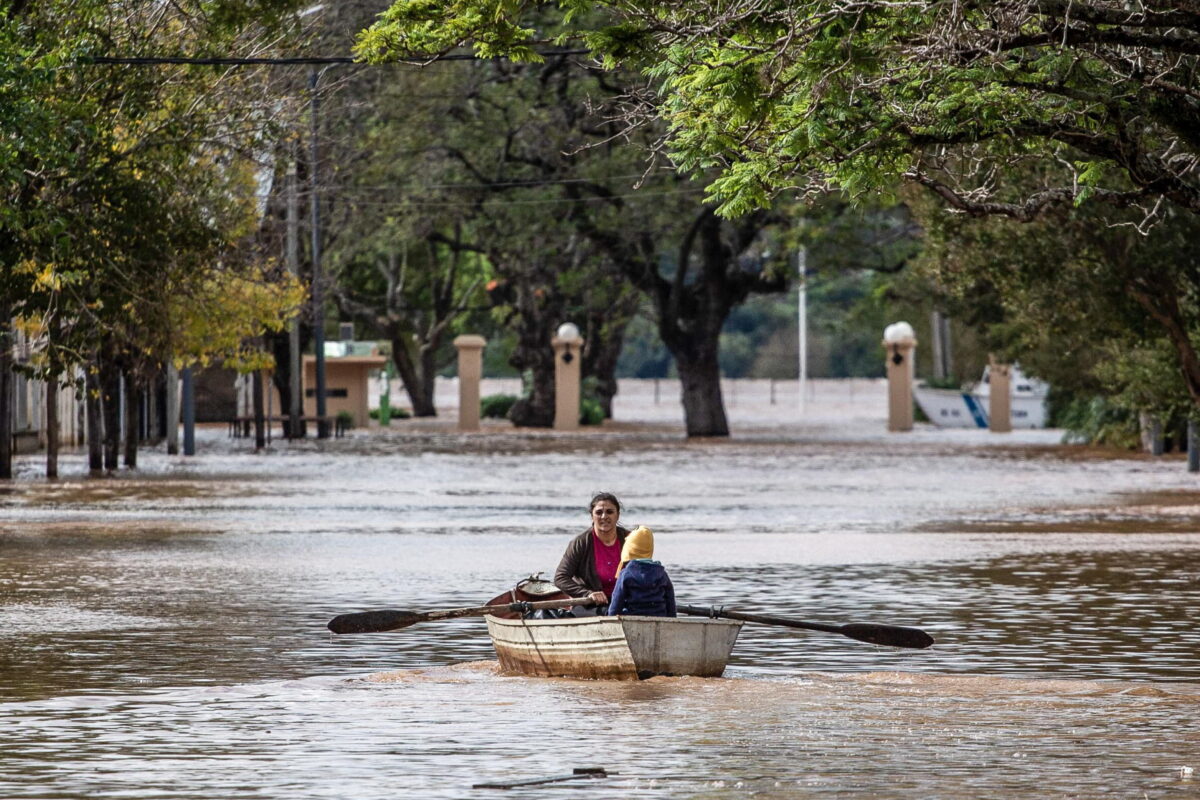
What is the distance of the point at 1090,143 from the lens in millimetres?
17328

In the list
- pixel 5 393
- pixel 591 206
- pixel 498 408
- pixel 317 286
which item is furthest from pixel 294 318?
pixel 498 408

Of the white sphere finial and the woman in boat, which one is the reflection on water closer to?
the woman in boat

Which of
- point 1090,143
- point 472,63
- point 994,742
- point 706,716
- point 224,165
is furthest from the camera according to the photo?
point 472,63

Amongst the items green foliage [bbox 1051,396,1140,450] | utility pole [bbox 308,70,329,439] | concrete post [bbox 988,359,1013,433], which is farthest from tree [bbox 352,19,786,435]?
concrete post [bbox 988,359,1013,433]

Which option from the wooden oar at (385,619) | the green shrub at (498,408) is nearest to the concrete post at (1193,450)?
the wooden oar at (385,619)

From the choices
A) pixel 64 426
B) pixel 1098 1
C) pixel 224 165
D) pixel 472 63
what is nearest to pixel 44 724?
pixel 1098 1

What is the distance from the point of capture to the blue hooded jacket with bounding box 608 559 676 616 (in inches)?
547

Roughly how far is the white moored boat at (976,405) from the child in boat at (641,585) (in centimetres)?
5931

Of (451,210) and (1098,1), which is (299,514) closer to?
(1098,1)

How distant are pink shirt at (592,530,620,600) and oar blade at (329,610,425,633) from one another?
131 centimetres

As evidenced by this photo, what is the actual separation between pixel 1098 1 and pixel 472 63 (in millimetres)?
44123

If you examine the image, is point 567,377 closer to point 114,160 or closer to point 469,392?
point 469,392

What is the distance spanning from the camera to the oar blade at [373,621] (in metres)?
15.3

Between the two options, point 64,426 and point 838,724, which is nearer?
point 838,724
